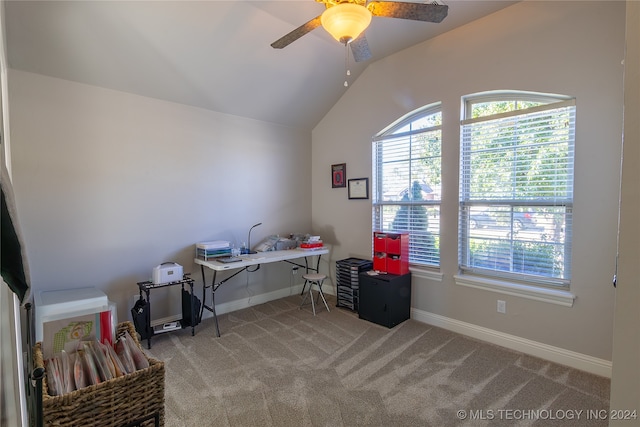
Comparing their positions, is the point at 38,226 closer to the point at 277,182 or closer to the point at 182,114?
the point at 182,114

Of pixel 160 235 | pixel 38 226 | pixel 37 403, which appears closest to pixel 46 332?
pixel 37 403

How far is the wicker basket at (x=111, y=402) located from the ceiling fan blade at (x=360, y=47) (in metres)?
2.27

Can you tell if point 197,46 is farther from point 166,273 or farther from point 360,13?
point 166,273

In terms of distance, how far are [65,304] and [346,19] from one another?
2802 millimetres

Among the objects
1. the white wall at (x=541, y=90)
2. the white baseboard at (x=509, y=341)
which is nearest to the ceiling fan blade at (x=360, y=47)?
the white wall at (x=541, y=90)

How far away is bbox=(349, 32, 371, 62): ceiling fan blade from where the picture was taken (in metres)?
2.24

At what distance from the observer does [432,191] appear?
339 centimetres

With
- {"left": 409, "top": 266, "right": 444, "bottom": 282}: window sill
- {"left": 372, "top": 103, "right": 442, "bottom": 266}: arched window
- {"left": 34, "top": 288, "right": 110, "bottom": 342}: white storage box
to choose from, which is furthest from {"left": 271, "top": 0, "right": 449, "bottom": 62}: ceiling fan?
{"left": 34, "top": 288, "right": 110, "bottom": 342}: white storage box

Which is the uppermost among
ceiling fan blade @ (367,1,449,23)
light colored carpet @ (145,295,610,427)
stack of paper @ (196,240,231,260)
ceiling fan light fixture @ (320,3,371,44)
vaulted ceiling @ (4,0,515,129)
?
vaulted ceiling @ (4,0,515,129)

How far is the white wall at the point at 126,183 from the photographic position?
2.62 m

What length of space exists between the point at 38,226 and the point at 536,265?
424 centimetres

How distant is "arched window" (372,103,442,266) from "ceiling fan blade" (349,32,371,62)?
49.6 inches

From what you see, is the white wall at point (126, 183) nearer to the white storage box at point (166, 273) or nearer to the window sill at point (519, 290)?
the white storage box at point (166, 273)

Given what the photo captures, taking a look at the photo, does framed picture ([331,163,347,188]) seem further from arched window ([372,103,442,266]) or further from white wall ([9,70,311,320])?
white wall ([9,70,311,320])
